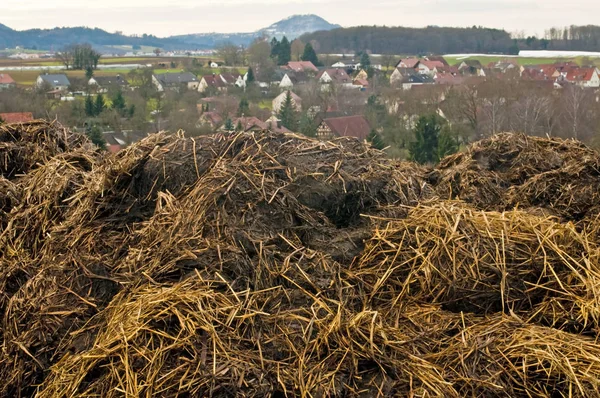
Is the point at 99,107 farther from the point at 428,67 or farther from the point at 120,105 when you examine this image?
the point at 428,67

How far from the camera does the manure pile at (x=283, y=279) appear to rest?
2.69 metres

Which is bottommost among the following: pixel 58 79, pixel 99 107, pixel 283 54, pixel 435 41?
pixel 99 107

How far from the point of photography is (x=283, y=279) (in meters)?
3.20

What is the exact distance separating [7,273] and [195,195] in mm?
1206

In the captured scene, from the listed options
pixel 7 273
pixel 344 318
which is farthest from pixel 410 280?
pixel 7 273

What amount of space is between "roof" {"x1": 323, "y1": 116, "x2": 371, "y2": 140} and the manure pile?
33.5 meters

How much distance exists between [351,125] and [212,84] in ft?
101

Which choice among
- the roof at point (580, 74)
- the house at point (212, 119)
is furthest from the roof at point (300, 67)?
the house at point (212, 119)

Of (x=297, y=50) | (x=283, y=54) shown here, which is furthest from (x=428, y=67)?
(x=297, y=50)

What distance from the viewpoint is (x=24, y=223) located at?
400cm

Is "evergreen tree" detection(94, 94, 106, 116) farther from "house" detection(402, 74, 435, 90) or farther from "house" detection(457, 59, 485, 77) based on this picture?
"house" detection(457, 59, 485, 77)

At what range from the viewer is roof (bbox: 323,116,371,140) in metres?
38.2

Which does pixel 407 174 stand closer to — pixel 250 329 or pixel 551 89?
pixel 250 329

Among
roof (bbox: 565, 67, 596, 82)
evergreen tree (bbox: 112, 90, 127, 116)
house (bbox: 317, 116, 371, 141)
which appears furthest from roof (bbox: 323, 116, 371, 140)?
roof (bbox: 565, 67, 596, 82)
